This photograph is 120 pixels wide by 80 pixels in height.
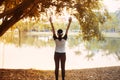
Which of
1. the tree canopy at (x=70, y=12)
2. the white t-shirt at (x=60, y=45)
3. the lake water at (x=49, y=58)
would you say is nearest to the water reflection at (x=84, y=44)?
the lake water at (x=49, y=58)

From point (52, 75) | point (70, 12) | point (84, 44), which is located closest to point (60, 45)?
point (52, 75)

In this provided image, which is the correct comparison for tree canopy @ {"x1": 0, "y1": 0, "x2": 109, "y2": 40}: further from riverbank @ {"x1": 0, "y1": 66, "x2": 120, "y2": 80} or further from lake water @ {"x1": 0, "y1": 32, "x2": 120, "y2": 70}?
lake water @ {"x1": 0, "y1": 32, "x2": 120, "y2": 70}

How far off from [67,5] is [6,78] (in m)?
3.42

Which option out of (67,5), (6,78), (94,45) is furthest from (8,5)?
(94,45)

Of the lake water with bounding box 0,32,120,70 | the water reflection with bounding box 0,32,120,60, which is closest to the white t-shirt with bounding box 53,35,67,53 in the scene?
the lake water with bounding box 0,32,120,70

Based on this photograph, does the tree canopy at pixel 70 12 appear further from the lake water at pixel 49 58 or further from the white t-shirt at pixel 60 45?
the lake water at pixel 49 58

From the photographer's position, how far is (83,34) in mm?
12375

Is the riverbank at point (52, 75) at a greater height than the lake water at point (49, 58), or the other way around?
the riverbank at point (52, 75)

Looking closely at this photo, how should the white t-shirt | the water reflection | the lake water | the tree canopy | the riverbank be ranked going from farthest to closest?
the water reflection, the lake water, the tree canopy, the riverbank, the white t-shirt

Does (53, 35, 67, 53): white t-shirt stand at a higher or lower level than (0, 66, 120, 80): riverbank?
higher

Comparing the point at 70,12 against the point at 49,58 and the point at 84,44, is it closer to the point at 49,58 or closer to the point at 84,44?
→ the point at 49,58

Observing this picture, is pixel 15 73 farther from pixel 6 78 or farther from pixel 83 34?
pixel 83 34

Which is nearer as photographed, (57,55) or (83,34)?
(57,55)

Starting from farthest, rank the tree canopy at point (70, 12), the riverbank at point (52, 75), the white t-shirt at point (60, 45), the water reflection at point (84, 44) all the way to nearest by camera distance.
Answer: the water reflection at point (84, 44) → the tree canopy at point (70, 12) → the riverbank at point (52, 75) → the white t-shirt at point (60, 45)
